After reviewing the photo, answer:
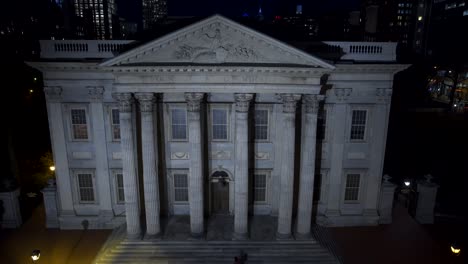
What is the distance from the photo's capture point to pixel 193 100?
17.0 meters

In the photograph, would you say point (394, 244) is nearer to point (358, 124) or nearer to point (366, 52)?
point (358, 124)

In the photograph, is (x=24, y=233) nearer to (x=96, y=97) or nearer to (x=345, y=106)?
(x=96, y=97)

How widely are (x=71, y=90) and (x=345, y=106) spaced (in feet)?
51.8

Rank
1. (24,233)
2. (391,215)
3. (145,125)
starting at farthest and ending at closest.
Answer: (391,215) < (24,233) < (145,125)

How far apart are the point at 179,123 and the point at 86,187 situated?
23.8 ft

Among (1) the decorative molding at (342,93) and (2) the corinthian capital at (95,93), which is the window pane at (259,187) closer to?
(1) the decorative molding at (342,93)

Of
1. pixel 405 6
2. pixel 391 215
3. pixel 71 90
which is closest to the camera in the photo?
pixel 71 90

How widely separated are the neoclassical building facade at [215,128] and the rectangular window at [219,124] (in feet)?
0.20

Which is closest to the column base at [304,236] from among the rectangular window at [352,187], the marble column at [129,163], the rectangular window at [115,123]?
the rectangular window at [352,187]

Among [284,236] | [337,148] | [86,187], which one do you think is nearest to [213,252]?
[284,236]

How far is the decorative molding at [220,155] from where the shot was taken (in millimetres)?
20344

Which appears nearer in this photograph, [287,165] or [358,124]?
[287,165]

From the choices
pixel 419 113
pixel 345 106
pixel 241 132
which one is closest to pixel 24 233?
pixel 241 132

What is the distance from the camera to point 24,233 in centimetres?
2095
